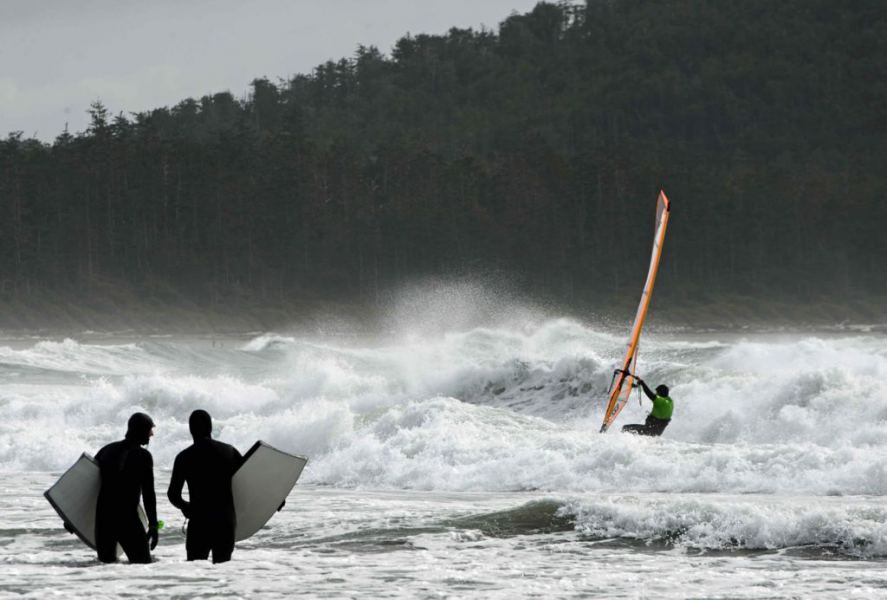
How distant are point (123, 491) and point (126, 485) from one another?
41 mm

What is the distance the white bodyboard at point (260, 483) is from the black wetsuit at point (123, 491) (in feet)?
1.75

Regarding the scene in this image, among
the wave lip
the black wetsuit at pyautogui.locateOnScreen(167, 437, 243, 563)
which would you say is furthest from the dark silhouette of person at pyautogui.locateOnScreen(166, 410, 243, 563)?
the wave lip

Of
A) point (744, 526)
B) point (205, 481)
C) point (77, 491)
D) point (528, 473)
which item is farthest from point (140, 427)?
point (528, 473)

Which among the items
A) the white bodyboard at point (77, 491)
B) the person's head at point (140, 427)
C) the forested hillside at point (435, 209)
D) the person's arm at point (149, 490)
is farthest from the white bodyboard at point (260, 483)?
the forested hillside at point (435, 209)

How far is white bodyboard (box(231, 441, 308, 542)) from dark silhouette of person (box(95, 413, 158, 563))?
53cm

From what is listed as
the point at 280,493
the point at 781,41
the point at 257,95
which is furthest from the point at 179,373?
the point at 781,41

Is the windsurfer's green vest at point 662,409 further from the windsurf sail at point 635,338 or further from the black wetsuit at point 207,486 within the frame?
the black wetsuit at point 207,486

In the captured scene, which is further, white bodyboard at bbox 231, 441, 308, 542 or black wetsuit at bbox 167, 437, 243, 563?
white bodyboard at bbox 231, 441, 308, 542

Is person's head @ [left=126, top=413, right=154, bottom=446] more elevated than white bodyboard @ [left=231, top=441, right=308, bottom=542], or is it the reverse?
person's head @ [left=126, top=413, right=154, bottom=446]

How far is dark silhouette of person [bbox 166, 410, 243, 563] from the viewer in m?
8.19

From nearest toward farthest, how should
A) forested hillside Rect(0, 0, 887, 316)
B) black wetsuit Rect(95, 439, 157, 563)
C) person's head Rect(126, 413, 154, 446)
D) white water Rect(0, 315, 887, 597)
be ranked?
person's head Rect(126, 413, 154, 446) → black wetsuit Rect(95, 439, 157, 563) → white water Rect(0, 315, 887, 597) → forested hillside Rect(0, 0, 887, 316)

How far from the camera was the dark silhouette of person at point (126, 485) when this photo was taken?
834cm

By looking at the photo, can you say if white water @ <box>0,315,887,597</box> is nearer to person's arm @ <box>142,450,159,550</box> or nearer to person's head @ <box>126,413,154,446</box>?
person's arm @ <box>142,450,159,550</box>

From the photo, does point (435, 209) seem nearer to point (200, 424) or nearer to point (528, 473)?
point (528, 473)
